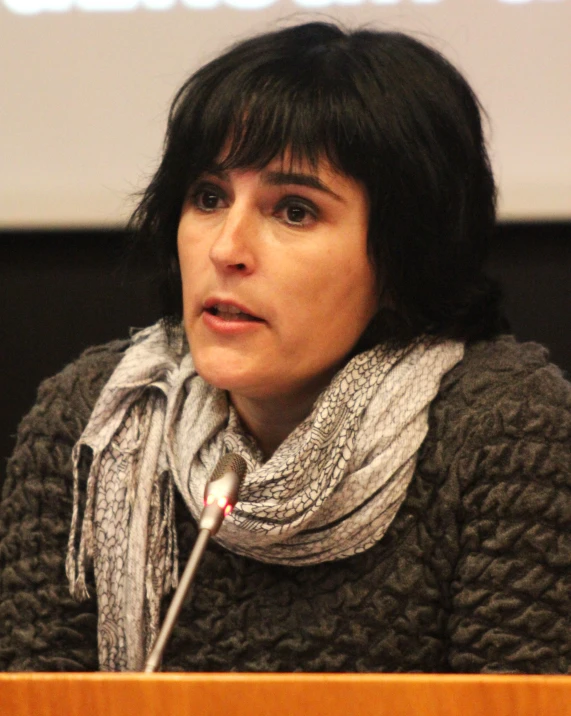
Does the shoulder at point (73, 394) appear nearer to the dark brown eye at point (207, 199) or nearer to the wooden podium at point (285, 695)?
the dark brown eye at point (207, 199)

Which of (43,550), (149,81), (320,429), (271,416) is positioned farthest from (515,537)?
(149,81)

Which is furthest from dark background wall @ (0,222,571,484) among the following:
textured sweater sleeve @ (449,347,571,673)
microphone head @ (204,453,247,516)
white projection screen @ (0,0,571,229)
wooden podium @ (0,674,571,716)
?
wooden podium @ (0,674,571,716)

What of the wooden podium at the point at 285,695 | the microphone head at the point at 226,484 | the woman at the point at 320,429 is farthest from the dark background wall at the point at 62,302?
the wooden podium at the point at 285,695

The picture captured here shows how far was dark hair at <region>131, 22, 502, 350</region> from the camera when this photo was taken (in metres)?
1.36

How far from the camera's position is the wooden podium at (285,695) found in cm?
78

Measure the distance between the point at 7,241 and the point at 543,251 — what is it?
3.52 feet

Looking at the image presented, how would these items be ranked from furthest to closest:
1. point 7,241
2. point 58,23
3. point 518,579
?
point 7,241
point 58,23
point 518,579

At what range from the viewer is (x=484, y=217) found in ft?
5.11

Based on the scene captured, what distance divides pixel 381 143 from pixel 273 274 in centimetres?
22

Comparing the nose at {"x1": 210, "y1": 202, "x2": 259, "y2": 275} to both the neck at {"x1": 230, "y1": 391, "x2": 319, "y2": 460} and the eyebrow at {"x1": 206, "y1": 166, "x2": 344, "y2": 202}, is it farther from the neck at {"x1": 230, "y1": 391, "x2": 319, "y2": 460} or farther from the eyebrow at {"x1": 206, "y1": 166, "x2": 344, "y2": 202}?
the neck at {"x1": 230, "y1": 391, "x2": 319, "y2": 460}

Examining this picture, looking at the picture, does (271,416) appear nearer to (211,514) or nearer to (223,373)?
(223,373)

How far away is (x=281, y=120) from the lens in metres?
1.35

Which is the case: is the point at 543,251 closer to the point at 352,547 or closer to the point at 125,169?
the point at 125,169

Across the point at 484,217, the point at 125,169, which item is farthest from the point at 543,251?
the point at 125,169
